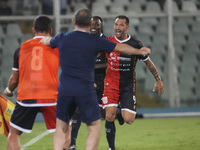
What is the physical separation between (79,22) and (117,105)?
2.85 metres

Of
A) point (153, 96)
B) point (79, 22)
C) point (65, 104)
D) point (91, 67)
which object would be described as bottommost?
point (153, 96)

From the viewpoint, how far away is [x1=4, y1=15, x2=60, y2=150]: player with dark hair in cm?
599

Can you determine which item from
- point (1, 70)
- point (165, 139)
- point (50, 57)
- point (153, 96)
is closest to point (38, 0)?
point (1, 70)

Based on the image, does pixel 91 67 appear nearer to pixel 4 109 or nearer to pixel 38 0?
pixel 4 109

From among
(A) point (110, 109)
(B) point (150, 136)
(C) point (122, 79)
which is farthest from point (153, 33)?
(A) point (110, 109)

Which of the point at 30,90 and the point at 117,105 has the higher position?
the point at 30,90

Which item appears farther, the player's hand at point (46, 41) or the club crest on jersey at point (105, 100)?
the club crest on jersey at point (105, 100)

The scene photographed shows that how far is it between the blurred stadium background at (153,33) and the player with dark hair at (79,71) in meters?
10.6

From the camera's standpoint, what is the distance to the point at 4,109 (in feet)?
25.3

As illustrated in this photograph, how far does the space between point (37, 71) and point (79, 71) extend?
0.57 m

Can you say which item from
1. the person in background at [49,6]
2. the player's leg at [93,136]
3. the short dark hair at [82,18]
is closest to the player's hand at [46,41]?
the short dark hair at [82,18]

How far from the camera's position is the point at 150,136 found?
390 inches

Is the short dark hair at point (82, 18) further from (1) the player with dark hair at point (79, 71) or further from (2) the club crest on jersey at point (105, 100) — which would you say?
(2) the club crest on jersey at point (105, 100)

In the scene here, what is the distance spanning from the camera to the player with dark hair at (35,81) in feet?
19.7
